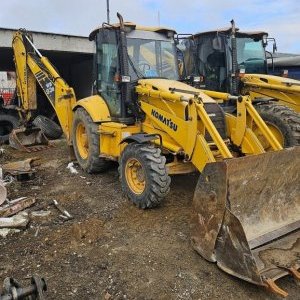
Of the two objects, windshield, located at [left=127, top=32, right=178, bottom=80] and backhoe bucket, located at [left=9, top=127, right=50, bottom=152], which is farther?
backhoe bucket, located at [left=9, top=127, right=50, bottom=152]

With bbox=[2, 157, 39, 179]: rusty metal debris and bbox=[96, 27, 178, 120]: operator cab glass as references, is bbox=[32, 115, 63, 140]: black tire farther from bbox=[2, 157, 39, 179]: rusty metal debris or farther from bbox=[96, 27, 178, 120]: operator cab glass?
bbox=[96, 27, 178, 120]: operator cab glass

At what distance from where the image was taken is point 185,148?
213 inches

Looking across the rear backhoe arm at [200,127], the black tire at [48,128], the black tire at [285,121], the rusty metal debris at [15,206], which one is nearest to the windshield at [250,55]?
the black tire at [285,121]

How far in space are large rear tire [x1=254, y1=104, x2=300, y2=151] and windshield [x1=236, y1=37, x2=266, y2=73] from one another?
1.48m

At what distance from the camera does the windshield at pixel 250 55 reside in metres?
8.09

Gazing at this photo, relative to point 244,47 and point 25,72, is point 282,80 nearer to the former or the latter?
point 244,47

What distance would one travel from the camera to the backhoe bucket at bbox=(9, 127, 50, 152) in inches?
387

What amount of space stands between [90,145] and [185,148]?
2.14m

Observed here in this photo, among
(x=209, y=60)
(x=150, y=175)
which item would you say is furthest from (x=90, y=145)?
(x=209, y=60)

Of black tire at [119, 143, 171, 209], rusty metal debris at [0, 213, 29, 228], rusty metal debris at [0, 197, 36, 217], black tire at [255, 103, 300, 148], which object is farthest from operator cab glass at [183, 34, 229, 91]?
rusty metal debris at [0, 213, 29, 228]

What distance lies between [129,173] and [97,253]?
159cm

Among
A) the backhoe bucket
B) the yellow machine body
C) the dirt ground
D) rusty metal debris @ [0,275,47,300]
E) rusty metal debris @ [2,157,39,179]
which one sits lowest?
the dirt ground

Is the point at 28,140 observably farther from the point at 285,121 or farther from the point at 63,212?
the point at 285,121

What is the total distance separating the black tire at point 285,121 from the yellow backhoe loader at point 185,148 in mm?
956
